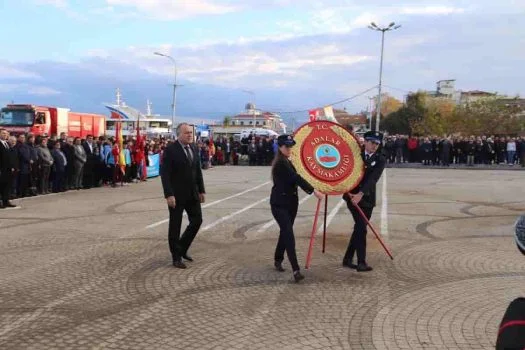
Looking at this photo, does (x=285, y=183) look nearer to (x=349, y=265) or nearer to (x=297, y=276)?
(x=297, y=276)

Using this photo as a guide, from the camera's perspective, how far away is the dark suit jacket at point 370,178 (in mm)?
7418

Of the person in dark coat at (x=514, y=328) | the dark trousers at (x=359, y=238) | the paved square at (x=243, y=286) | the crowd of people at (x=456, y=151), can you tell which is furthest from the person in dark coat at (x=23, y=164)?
the crowd of people at (x=456, y=151)

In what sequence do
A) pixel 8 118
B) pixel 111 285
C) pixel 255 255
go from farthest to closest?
1. pixel 8 118
2. pixel 255 255
3. pixel 111 285

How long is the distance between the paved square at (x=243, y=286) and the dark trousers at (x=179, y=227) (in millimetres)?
293

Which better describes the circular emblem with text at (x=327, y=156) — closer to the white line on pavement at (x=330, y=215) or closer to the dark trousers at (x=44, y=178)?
the white line on pavement at (x=330, y=215)

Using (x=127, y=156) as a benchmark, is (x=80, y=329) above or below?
below

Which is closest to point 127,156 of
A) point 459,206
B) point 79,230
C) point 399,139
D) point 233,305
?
point 79,230

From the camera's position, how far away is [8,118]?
29.4 metres

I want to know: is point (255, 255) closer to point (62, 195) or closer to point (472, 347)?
point (472, 347)

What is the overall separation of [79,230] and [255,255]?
3.81m

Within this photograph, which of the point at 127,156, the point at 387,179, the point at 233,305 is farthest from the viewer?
the point at 387,179

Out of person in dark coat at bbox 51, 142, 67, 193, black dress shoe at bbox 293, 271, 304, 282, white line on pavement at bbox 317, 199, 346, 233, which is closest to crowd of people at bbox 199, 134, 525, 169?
person in dark coat at bbox 51, 142, 67, 193

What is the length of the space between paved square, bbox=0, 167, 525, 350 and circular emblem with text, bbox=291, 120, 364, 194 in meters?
1.22

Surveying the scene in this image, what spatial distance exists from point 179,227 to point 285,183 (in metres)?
1.65
